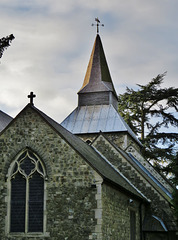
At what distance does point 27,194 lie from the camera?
1708 cm

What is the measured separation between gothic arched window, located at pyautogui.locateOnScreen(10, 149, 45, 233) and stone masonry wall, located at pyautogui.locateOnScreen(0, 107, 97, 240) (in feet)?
0.77

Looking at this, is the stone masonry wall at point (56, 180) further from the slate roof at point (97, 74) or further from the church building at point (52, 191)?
the slate roof at point (97, 74)

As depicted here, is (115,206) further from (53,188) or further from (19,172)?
(19,172)

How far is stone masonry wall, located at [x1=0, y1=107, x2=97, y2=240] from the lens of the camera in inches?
642

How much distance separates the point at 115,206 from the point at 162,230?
444 cm

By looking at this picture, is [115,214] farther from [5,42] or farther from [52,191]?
[5,42]

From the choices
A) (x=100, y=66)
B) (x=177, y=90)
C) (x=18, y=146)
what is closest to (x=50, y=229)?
(x=18, y=146)

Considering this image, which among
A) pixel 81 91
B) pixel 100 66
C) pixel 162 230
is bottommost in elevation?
pixel 162 230

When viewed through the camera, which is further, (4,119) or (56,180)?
(4,119)

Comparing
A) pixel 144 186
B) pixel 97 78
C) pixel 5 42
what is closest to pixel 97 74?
pixel 97 78

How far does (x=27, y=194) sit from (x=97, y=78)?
21123 millimetres

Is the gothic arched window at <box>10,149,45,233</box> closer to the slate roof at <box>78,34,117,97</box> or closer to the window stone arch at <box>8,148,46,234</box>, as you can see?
the window stone arch at <box>8,148,46,234</box>

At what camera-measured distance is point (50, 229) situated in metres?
16.4

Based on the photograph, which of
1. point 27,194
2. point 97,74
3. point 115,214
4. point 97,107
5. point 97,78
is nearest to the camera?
point 27,194
